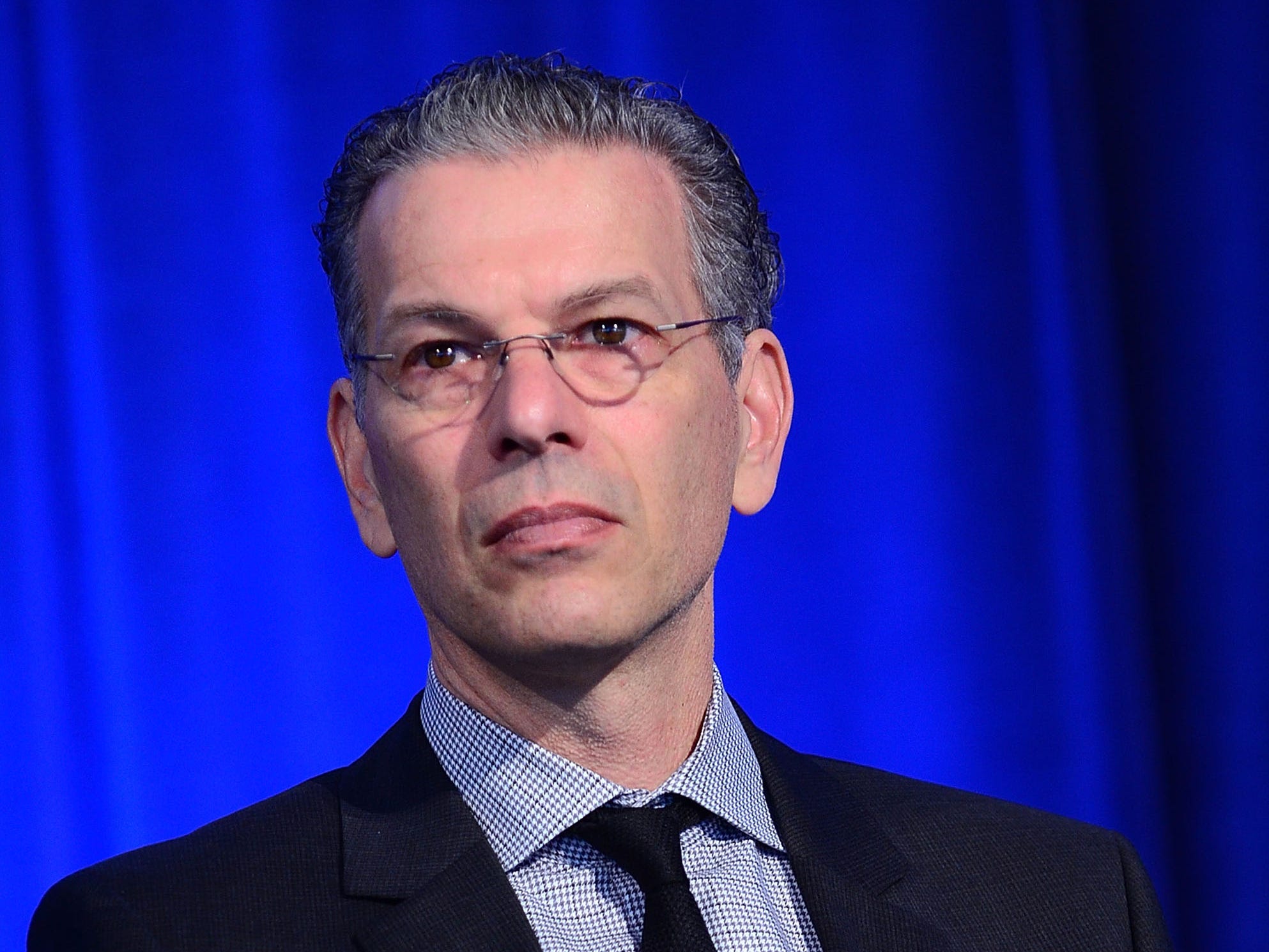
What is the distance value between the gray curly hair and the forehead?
3 centimetres

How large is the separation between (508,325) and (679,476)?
239 millimetres

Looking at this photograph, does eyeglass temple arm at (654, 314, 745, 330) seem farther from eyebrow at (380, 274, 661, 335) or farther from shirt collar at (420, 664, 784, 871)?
shirt collar at (420, 664, 784, 871)

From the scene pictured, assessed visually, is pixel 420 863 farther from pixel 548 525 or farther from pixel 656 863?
pixel 548 525

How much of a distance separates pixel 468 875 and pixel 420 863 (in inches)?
2.2

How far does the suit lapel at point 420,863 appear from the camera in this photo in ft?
4.84

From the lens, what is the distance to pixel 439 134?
5.65 ft

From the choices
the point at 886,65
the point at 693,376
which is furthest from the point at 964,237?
the point at 693,376

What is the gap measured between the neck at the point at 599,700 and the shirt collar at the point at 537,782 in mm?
24

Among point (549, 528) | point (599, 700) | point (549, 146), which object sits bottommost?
point (599, 700)

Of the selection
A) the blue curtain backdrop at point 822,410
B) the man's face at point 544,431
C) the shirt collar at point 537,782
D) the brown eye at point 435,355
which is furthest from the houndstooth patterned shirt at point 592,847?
the blue curtain backdrop at point 822,410

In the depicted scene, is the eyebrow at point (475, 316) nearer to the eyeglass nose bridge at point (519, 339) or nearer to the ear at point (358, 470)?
the eyeglass nose bridge at point (519, 339)

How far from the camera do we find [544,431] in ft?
5.04

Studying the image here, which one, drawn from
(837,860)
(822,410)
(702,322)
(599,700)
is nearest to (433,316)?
(702,322)

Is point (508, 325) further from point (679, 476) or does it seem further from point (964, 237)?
point (964, 237)
